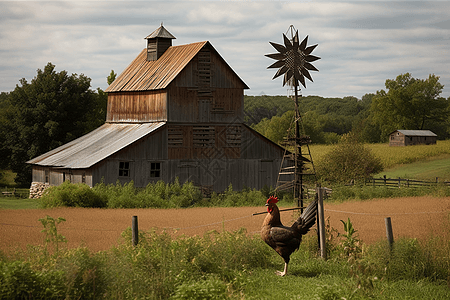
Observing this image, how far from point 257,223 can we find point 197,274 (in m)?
9.12

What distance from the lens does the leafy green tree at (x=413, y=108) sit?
9175 centimetres

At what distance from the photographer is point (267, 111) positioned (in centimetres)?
12556

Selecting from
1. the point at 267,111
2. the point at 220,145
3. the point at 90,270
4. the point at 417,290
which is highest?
the point at 267,111

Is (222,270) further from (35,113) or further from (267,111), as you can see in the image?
(267,111)

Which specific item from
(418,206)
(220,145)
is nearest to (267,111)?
(220,145)

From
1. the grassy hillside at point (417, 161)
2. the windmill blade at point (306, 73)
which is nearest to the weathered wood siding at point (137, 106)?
the windmill blade at point (306, 73)

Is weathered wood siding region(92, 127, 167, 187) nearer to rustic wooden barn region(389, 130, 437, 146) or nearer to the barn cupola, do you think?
the barn cupola

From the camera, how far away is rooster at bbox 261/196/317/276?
11125 millimetres

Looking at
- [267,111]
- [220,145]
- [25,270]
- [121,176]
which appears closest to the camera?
[25,270]

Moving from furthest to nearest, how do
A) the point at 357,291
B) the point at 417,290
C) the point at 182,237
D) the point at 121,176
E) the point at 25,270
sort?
1. the point at 121,176
2. the point at 182,237
3. the point at 417,290
4. the point at 357,291
5. the point at 25,270

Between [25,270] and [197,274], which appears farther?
[197,274]

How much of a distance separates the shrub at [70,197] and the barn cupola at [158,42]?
1534 cm

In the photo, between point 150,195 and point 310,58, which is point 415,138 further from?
point 310,58

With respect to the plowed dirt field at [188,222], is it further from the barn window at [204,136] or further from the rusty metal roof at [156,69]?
the rusty metal roof at [156,69]
